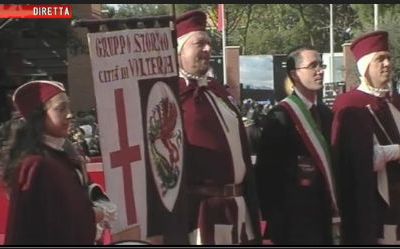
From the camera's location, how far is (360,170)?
5.57m

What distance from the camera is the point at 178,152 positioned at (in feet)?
17.8

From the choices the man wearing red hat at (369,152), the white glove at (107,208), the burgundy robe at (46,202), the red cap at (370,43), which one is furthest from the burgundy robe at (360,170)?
the burgundy robe at (46,202)

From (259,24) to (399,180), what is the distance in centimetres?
131

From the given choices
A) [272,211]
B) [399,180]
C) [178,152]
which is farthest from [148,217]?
[399,180]

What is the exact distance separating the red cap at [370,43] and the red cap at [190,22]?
0.94 meters

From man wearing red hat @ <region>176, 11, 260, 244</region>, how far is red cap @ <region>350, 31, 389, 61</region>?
84 cm

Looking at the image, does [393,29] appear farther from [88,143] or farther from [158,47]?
[88,143]

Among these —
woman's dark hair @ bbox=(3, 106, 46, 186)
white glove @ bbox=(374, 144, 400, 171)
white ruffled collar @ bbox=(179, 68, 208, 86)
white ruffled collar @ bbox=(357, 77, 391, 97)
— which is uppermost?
white ruffled collar @ bbox=(179, 68, 208, 86)

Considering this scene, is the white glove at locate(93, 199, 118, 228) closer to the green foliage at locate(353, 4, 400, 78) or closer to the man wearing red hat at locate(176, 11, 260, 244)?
the man wearing red hat at locate(176, 11, 260, 244)

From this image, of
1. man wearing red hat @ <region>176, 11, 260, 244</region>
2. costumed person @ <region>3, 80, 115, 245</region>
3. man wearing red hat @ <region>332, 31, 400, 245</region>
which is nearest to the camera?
costumed person @ <region>3, 80, 115, 245</region>

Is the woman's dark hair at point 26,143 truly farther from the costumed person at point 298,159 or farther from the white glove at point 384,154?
the white glove at point 384,154

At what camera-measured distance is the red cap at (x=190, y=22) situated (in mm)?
5391

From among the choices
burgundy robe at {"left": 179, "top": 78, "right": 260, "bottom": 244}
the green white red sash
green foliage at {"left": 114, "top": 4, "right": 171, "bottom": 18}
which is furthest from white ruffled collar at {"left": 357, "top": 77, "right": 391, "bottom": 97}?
green foliage at {"left": 114, "top": 4, "right": 171, "bottom": 18}

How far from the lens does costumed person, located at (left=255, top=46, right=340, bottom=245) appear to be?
551 cm
